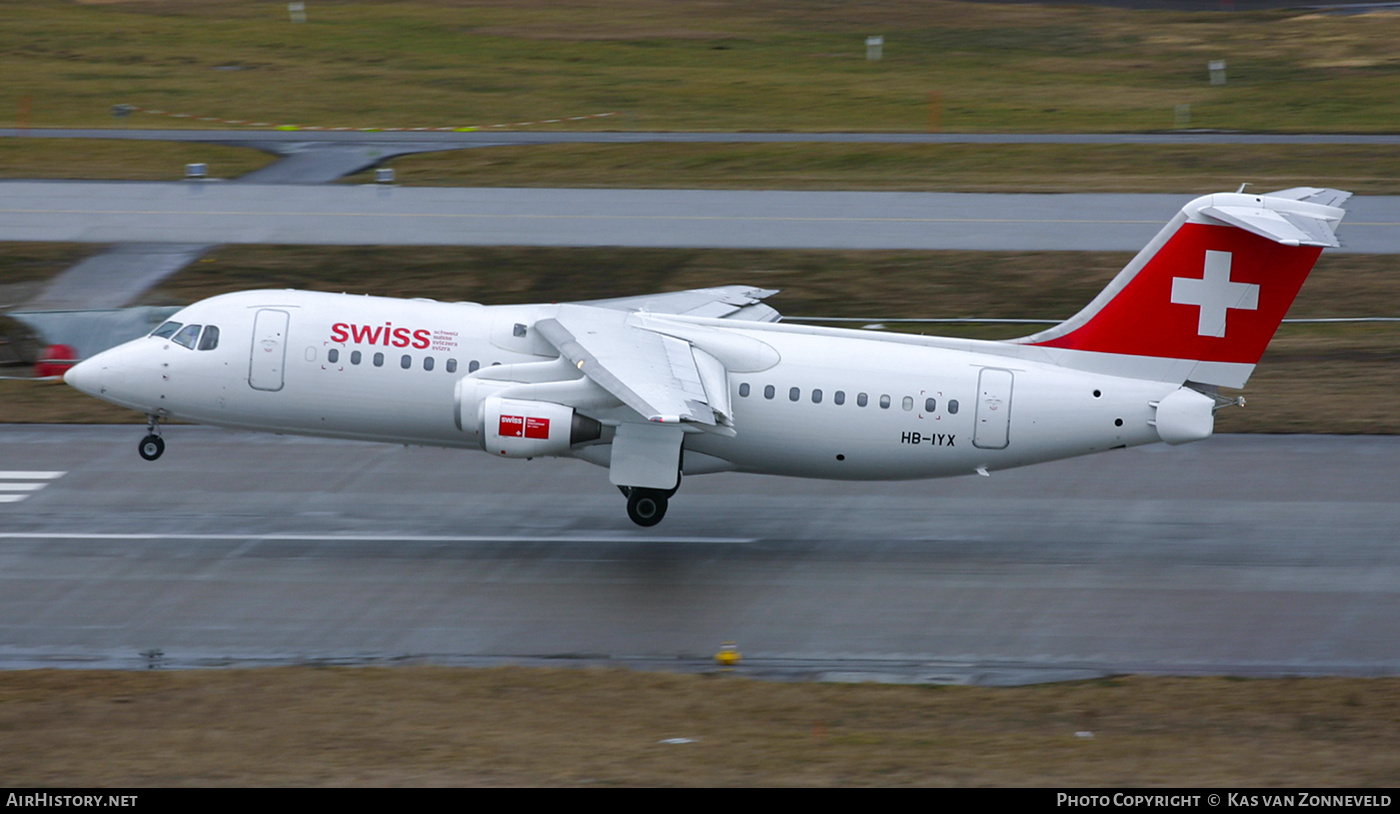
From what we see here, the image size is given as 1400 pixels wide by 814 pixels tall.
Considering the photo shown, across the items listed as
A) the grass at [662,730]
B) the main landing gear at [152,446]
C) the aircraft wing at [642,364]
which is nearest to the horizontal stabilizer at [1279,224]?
the grass at [662,730]

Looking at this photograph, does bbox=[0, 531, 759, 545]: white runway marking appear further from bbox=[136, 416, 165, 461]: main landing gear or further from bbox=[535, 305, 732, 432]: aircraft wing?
bbox=[535, 305, 732, 432]: aircraft wing

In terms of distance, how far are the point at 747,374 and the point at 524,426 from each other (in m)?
3.64

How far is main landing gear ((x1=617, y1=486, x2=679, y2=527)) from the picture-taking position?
76.0 feet

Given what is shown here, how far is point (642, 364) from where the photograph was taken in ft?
70.9

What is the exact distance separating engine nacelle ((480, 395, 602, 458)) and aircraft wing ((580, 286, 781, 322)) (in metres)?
3.48

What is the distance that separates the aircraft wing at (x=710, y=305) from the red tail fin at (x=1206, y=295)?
5482 mm

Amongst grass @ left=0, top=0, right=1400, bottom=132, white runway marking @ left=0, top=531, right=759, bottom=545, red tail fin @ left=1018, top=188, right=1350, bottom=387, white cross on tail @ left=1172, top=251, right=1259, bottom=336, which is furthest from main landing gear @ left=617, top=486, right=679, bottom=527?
grass @ left=0, top=0, right=1400, bottom=132

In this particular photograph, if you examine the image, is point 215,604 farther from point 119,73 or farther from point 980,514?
point 119,73

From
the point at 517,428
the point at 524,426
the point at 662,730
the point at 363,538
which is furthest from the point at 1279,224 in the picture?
the point at 363,538

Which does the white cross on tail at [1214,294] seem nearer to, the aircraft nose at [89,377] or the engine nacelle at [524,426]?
the engine nacelle at [524,426]

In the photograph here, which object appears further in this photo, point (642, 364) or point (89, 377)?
point (89, 377)

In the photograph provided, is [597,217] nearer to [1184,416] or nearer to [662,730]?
[1184,416]

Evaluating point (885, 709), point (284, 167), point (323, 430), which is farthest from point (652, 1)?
point (885, 709)

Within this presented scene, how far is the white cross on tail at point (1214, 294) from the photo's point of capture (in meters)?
21.9
